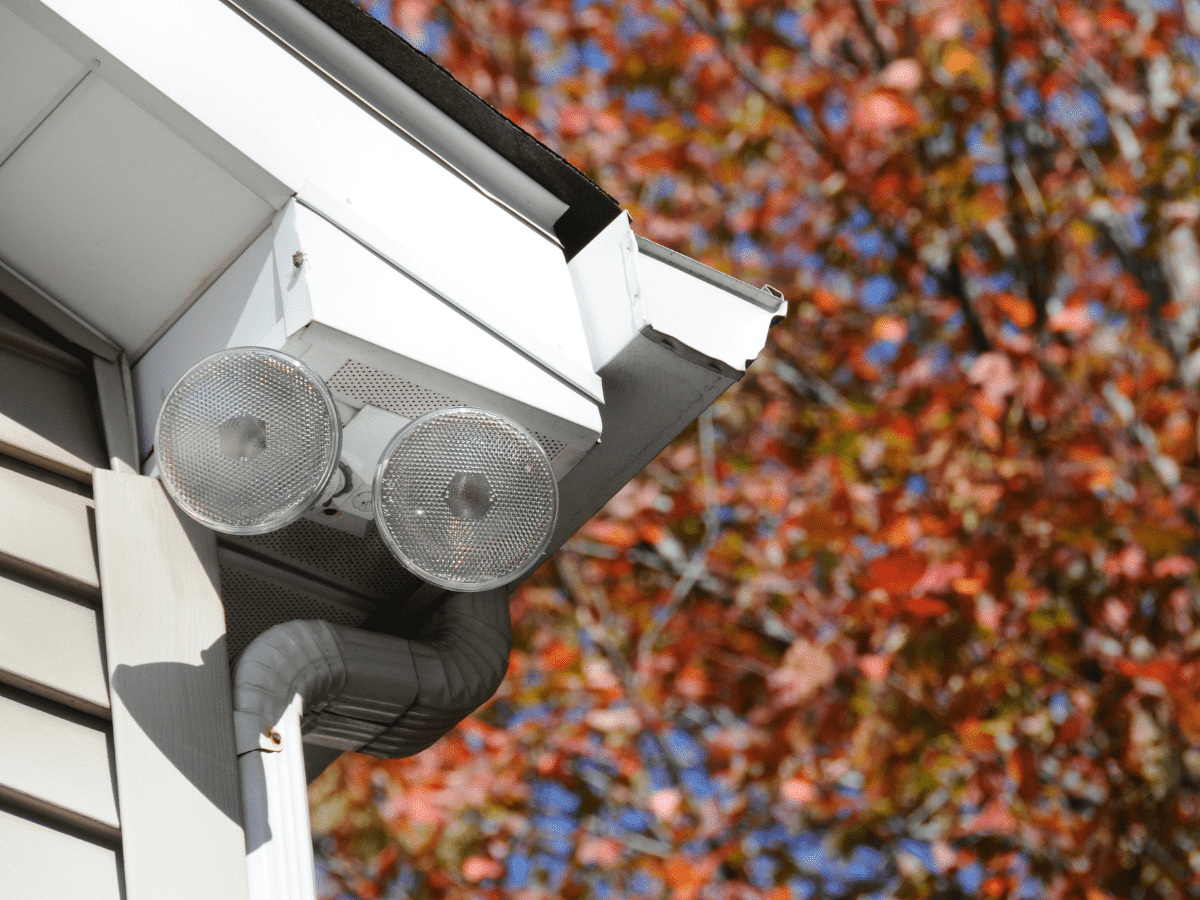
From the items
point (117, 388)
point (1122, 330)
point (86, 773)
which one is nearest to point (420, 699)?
point (86, 773)

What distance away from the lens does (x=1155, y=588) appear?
16.3 feet

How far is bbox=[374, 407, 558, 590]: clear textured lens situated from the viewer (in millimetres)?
1826

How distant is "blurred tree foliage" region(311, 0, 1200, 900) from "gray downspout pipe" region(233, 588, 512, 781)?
273 centimetres

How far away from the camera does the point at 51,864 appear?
5.24ft

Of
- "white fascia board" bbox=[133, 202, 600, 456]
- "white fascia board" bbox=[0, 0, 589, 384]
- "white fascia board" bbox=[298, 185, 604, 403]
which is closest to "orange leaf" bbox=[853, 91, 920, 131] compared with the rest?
"white fascia board" bbox=[0, 0, 589, 384]

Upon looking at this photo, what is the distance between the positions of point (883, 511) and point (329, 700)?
3954 millimetres

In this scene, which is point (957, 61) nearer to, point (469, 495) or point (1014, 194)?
point (1014, 194)

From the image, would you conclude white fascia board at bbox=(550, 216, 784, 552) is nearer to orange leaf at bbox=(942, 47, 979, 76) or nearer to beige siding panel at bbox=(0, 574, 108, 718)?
beige siding panel at bbox=(0, 574, 108, 718)

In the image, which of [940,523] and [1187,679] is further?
[940,523]

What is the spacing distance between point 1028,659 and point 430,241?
3815mm

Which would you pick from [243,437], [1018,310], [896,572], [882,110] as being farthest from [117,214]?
[1018,310]

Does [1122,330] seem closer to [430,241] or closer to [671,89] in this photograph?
[671,89]

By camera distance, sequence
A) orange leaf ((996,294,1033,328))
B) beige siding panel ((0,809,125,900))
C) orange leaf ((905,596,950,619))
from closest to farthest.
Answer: beige siding panel ((0,809,125,900)) < orange leaf ((905,596,950,619)) < orange leaf ((996,294,1033,328))

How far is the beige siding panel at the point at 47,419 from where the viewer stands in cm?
192
